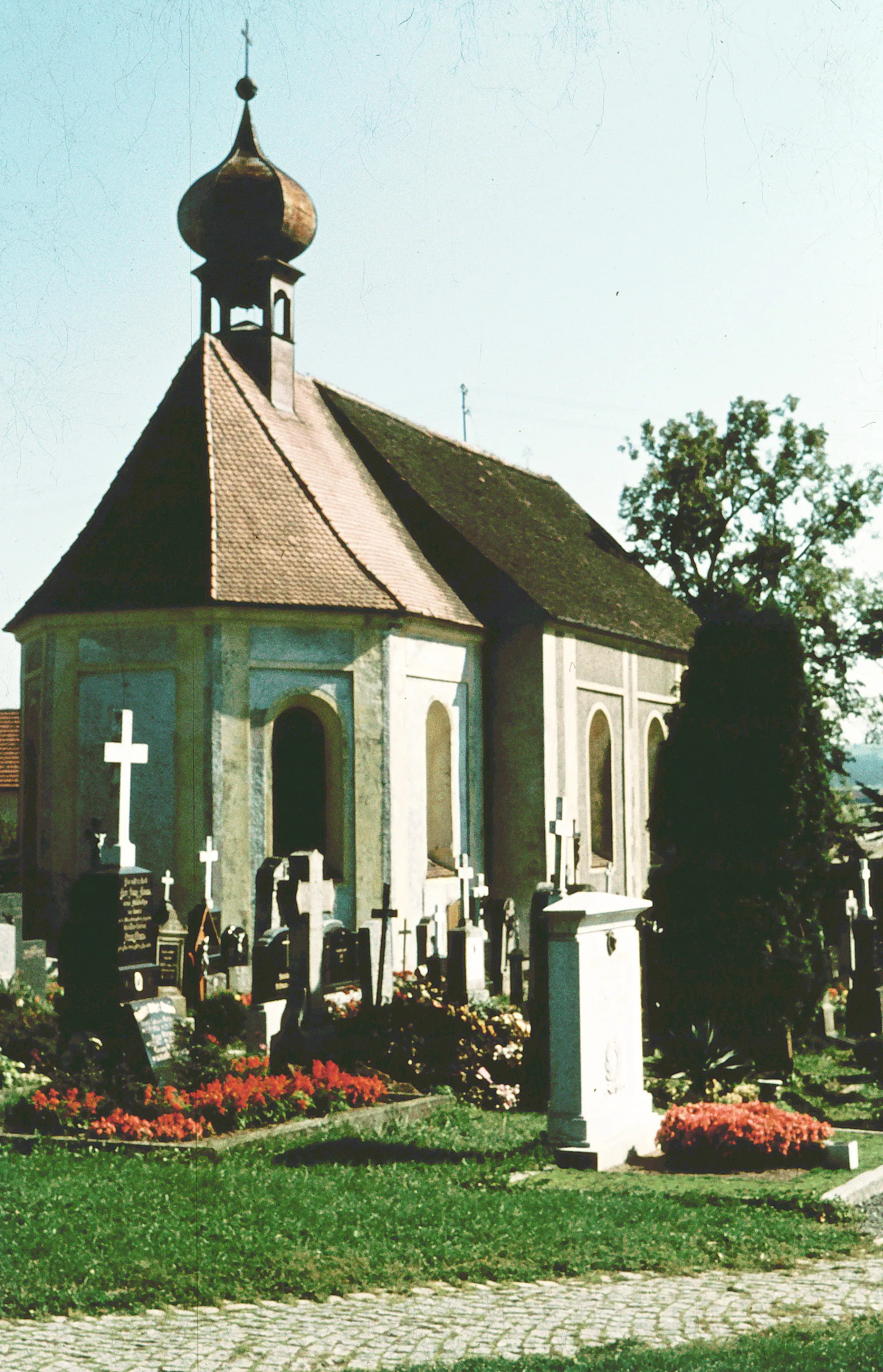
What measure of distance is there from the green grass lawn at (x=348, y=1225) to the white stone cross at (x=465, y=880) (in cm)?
1001

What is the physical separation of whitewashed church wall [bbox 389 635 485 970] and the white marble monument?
7.90 m

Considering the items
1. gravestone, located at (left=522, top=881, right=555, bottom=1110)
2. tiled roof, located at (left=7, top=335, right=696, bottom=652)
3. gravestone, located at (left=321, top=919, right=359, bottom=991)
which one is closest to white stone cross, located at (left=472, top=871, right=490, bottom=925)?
gravestone, located at (left=321, top=919, right=359, bottom=991)

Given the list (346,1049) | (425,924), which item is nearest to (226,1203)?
(346,1049)

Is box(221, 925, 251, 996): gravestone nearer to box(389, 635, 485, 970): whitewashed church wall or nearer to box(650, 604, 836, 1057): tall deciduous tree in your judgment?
box(389, 635, 485, 970): whitewashed church wall

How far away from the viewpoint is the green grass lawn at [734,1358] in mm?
4648

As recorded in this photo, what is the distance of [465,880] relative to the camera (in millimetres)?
20188

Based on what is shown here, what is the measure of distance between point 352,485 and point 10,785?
2288cm

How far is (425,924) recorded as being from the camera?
17219mm

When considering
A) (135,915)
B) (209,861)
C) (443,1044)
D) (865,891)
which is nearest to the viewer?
(135,915)

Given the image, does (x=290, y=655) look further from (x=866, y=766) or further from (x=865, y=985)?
(x=866, y=766)

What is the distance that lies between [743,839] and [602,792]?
13.1 metres

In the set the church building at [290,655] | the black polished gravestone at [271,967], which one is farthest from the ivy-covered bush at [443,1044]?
the church building at [290,655]

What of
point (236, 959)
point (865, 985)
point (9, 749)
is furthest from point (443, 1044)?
point (9, 749)

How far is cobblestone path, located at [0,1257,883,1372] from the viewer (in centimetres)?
502
